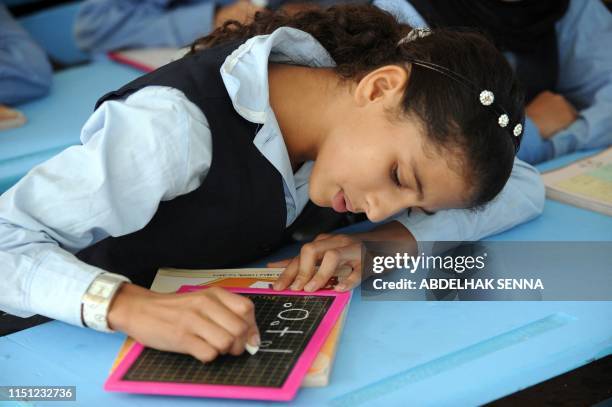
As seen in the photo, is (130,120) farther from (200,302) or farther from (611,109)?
(611,109)

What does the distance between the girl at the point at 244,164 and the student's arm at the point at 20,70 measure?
98cm

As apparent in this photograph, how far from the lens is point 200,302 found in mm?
969

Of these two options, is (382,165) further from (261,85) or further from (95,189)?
(95,189)

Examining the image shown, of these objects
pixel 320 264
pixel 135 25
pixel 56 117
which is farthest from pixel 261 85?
pixel 135 25

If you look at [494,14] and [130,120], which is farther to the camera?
[494,14]

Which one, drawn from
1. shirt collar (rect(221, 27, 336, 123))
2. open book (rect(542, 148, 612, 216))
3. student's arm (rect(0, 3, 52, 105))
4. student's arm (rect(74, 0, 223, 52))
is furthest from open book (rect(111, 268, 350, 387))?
student's arm (rect(74, 0, 223, 52))

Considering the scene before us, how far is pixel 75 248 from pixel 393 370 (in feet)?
1.53

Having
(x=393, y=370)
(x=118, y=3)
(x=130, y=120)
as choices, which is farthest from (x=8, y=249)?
(x=118, y=3)

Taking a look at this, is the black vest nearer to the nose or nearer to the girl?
the girl

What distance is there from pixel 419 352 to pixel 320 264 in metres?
0.24

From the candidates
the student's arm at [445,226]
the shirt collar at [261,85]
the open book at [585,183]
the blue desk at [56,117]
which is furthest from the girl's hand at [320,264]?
the blue desk at [56,117]

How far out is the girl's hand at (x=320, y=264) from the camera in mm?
1186

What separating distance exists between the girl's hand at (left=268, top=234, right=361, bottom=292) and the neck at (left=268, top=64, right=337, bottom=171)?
0.16 meters

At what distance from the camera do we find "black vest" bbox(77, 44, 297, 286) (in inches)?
46.2
